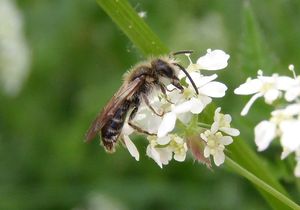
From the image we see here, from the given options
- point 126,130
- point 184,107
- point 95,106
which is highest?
point 95,106

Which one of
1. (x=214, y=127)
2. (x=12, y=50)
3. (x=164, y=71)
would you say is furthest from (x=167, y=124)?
(x=12, y=50)

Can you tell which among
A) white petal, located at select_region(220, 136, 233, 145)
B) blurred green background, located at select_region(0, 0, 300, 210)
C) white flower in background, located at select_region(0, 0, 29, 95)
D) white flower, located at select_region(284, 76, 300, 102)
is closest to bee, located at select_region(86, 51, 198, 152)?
white petal, located at select_region(220, 136, 233, 145)

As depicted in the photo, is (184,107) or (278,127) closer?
(278,127)

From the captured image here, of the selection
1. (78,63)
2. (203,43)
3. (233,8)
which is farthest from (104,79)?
(233,8)

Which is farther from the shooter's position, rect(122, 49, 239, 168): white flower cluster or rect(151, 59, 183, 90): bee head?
rect(151, 59, 183, 90): bee head

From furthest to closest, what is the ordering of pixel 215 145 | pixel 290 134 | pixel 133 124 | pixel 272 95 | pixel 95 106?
pixel 95 106 < pixel 133 124 < pixel 215 145 < pixel 272 95 < pixel 290 134

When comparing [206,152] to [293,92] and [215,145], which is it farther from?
[293,92]

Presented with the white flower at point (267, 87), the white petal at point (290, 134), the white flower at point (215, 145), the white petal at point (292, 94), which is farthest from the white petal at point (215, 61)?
the white petal at point (290, 134)

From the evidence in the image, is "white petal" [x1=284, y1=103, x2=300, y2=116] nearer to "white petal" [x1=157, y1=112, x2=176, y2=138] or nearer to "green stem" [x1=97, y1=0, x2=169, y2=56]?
"white petal" [x1=157, y1=112, x2=176, y2=138]
